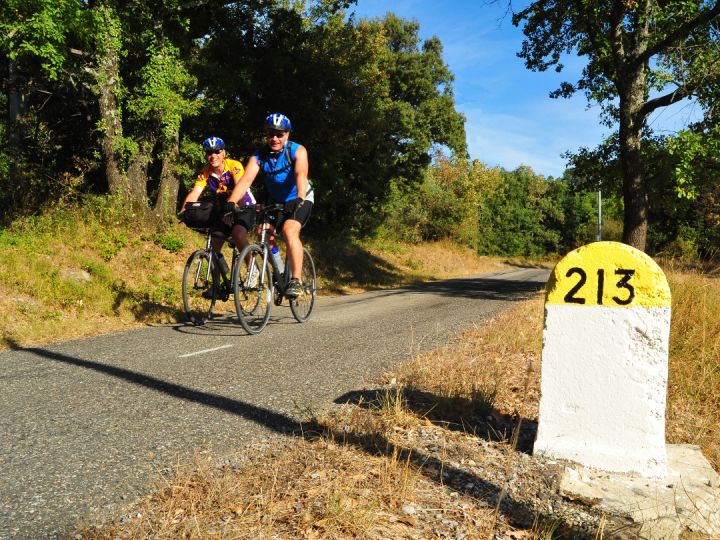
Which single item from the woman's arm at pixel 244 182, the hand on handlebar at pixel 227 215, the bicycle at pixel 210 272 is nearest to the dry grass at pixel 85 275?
the bicycle at pixel 210 272

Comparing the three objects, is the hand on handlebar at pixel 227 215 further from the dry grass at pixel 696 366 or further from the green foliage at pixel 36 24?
the green foliage at pixel 36 24

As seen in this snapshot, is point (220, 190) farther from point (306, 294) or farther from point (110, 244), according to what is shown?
point (110, 244)

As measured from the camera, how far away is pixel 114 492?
8.24 ft

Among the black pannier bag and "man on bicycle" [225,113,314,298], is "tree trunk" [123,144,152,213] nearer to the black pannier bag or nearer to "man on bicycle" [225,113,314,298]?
the black pannier bag

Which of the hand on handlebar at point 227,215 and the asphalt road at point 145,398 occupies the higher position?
the hand on handlebar at point 227,215

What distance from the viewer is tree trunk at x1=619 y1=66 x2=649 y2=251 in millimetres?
13188

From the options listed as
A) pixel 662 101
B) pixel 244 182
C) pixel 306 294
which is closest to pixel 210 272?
pixel 306 294

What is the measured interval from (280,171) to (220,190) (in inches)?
45.0

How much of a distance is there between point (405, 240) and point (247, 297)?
25.2 meters

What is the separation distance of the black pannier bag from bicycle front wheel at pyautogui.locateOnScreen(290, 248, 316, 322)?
141 centimetres

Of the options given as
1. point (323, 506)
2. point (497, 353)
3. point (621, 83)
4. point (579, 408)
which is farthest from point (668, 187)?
point (323, 506)

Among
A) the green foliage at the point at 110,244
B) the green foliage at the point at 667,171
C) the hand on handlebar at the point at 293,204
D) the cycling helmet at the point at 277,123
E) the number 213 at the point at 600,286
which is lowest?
the number 213 at the point at 600,286

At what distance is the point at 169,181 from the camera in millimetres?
13945

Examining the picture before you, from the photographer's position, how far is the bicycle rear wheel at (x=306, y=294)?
7455 millimetres
